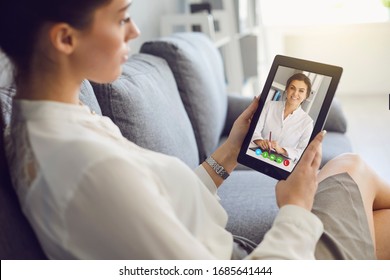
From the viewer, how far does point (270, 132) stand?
1.04 meters

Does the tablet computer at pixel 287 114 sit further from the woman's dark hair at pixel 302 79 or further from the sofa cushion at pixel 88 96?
the sofa cushion at pixel 88 96

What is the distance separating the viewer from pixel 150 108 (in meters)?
1.32

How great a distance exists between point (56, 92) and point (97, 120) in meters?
0.08

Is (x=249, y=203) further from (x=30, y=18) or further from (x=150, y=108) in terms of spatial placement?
(x=30, y=18)

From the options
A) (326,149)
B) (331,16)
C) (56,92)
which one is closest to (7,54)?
(56,92)

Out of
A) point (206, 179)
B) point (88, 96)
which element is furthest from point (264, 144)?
→ point (88, 96)

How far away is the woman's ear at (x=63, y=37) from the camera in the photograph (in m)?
0.68

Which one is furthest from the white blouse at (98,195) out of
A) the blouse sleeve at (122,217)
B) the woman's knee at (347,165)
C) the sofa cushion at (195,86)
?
the sofa cushion at (195,86)

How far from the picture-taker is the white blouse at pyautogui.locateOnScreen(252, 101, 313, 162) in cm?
99

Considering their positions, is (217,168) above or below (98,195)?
below

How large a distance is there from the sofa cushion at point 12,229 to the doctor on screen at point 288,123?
0.48m

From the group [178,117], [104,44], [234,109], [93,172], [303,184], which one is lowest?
[234,109]

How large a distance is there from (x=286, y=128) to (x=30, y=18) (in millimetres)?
524

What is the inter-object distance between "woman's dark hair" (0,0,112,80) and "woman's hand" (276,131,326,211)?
1.26 feet
